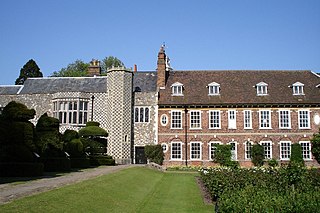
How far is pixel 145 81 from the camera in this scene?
42.1 m

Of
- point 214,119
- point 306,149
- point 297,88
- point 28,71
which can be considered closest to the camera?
point 306,149

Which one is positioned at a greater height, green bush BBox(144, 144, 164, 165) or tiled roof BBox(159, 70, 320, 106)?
tiled roof BBox(159, 70, 320, 106)

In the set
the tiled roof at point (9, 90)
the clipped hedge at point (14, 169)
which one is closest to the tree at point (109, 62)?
the tiled roof at point (9, 90)

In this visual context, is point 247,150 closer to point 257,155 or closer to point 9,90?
point 257,155

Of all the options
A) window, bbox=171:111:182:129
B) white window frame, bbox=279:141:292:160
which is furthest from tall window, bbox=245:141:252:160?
window, bbox=171:111:182:129

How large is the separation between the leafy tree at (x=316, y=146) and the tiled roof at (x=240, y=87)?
11.1 feet

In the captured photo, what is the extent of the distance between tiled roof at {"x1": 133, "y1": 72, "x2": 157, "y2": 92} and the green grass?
21830 mm

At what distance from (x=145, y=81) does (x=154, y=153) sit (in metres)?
9.14

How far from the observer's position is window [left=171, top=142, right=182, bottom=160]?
37.6 meters

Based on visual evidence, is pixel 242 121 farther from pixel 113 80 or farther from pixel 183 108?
pixel 113 80

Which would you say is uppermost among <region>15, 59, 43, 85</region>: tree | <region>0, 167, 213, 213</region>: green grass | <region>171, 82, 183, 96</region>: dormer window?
<region>15, 59, 43, 85</region>: tree

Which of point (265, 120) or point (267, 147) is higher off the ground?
point (265, 120)

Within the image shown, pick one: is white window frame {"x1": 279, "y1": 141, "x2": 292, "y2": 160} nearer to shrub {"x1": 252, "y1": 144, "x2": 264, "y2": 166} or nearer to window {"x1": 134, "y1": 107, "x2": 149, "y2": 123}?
shrub {"x1": 252, "y1": 144, "x2": 264, "y2": 166}

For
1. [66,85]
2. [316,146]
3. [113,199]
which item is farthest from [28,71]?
[113,199]
